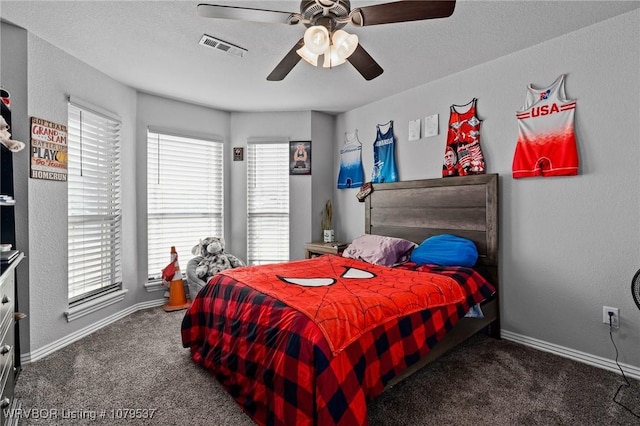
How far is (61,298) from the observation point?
2.70 meters

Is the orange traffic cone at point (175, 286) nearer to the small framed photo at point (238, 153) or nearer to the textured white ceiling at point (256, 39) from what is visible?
the small framed photo at point (238, 153)

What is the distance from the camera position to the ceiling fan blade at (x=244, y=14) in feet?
5.21

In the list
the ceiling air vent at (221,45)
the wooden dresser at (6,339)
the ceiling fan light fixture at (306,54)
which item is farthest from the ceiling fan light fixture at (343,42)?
the wooden dresser at (6,339)

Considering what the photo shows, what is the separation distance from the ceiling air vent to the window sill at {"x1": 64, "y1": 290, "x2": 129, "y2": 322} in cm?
247

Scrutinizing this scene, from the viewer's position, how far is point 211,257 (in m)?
3.76

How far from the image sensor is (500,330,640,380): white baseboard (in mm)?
2193

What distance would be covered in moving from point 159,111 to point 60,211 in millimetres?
1620

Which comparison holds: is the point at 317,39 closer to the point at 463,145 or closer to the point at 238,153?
the point at 463,145

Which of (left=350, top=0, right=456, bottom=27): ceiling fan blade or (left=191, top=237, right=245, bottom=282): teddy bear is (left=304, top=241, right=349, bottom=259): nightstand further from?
(left=350, top=0, right=456, bottom=27): ceiling fan blade

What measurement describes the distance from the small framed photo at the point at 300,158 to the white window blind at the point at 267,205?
11cm

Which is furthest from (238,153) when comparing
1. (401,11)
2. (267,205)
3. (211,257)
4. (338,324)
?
(338,324)

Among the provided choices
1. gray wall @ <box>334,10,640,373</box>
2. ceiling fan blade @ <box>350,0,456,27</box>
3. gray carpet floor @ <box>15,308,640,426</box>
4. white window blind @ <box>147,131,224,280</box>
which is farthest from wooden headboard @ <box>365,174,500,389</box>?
white window blind @ <box>147,131,224,280</box>

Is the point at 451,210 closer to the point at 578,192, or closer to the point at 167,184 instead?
the point at 578,192

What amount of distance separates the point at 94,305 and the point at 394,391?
108 inches
